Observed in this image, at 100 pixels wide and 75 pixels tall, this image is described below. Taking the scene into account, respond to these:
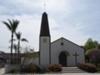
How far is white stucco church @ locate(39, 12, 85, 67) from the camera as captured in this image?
4662 centimetres

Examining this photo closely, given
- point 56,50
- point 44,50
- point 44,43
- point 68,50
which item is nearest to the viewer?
point 44,50

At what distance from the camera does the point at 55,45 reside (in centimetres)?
4762

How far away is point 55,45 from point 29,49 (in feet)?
17.1

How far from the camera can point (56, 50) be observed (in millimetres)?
47656

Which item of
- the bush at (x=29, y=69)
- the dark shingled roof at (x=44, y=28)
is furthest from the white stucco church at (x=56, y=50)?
the bush at (x=29, y=69)

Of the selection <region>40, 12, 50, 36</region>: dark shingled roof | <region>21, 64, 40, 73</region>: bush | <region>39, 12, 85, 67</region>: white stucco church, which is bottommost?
<region>21, 64, 40, 73</region>: bush

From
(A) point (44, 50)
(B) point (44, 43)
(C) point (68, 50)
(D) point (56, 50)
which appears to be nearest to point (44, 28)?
(B) point (44, 43)

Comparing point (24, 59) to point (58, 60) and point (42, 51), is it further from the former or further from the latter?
point (58, 60)

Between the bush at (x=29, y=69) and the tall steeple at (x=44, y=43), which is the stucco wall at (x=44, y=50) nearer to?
the tall steeple at (x=44, y=43)

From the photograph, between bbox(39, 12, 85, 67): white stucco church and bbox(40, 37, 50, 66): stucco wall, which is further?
bbox(39, 12, 85, 67): white stucco church

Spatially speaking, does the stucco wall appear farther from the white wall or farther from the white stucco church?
the white wall

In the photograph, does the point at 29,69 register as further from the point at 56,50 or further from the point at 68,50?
the point at 68,50

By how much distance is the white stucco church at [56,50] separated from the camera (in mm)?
46625

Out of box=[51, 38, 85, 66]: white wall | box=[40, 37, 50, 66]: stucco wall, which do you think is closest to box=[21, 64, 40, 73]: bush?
box=[40, 37, 50, 66]: stucco wall
